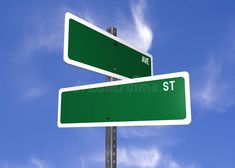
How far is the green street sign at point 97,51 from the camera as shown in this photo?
1.97 meters

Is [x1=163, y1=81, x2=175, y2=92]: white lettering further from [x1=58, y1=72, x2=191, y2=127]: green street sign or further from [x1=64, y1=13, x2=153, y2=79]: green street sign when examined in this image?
[x1=64, y1=13, x2=153, y2=79]: green street sign

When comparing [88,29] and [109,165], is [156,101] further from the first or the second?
[88,29]

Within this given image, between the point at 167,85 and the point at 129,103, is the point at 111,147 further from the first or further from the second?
the point at 167,85

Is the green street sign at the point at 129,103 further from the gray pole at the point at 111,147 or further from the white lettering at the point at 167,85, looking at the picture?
the gray pole at the point at 111,147

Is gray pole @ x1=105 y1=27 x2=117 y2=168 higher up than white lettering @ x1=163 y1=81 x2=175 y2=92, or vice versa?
white lettering @ x1=163 y1=81 x2=175 y2=92

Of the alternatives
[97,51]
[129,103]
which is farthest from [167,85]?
[97,51]

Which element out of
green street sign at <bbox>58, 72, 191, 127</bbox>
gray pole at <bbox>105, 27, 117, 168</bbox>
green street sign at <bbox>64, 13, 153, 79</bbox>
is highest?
green street sign at <bbox>64, 13, 153, 79</bbox>

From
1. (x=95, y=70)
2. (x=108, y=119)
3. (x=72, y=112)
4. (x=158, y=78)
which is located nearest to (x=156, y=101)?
(x=158, y=78)

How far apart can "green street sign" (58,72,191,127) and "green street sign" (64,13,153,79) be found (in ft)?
0.66

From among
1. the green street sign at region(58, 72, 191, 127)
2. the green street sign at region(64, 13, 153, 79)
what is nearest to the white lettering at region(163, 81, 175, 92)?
the green street sign at region(58, 72, 191, 127)

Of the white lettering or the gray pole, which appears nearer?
the white lettering

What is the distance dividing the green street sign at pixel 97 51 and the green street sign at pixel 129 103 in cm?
20

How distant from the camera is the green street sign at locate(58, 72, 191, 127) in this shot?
5.60 feet

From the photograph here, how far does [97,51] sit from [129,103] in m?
0.50
